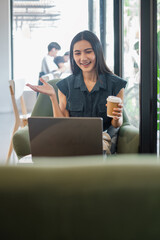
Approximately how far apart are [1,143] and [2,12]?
13.7ft

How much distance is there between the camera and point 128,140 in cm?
221

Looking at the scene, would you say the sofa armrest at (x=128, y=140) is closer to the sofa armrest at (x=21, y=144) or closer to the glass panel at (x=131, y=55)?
the glass panel at (x=131, y=55)

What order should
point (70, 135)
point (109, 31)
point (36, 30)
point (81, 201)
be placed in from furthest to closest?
point (36, 30) < point (109, 31) < point (70, 135) < point (81, 201)

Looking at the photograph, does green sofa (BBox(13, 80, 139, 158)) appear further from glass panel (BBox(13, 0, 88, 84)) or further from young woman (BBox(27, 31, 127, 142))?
glass panel (BBox(13, 0, 88, 84))

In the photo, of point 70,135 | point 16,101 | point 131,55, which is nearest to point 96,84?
point 131,55

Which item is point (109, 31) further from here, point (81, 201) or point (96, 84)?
point (81, 201)

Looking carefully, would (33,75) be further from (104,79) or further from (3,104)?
(104,79)

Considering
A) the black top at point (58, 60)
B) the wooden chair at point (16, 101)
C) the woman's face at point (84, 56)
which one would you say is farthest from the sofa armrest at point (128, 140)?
the black top at point (58, 60)

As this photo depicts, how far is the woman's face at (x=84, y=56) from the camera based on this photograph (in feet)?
7.22

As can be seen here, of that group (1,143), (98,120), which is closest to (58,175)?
(98,120)

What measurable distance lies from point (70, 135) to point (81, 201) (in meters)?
0.91

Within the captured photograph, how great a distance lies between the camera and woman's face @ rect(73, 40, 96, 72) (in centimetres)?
220

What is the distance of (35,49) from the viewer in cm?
842

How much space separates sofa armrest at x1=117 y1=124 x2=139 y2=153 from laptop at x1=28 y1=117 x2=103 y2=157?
80 centimetres
